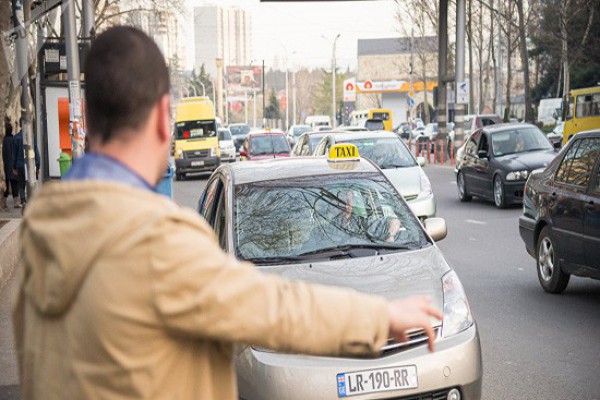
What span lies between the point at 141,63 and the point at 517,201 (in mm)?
17696

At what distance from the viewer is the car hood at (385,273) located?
5.49m

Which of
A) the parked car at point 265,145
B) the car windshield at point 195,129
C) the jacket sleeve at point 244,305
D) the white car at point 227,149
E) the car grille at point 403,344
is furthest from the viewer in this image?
the white car at point 227,149

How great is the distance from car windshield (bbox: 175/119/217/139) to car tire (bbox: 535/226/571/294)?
28.4m

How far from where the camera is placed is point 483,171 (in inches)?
803

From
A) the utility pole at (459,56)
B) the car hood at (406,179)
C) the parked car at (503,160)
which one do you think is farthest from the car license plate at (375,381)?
the utility pole at (459,56)

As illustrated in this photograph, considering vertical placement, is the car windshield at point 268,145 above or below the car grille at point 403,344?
below

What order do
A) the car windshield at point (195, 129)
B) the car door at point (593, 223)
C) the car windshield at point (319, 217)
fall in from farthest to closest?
the car windshield at point (195, 129), the car door at point (593, 223), the car windshield at point (319, 217)

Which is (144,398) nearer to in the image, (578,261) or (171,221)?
(171,221)

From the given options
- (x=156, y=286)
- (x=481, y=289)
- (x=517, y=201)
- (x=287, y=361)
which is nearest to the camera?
(x=156, y=286)

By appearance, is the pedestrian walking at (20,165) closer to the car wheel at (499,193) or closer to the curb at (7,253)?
the curb at (7,253)

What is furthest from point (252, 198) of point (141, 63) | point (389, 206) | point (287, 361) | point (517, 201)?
point (517, 201)

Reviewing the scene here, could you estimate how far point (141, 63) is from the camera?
1.95 meters

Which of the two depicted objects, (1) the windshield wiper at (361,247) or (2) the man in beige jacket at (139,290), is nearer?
(2) the man in beige jacket at (139,290)

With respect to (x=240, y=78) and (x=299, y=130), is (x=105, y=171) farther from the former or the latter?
(x=240, y=78)
